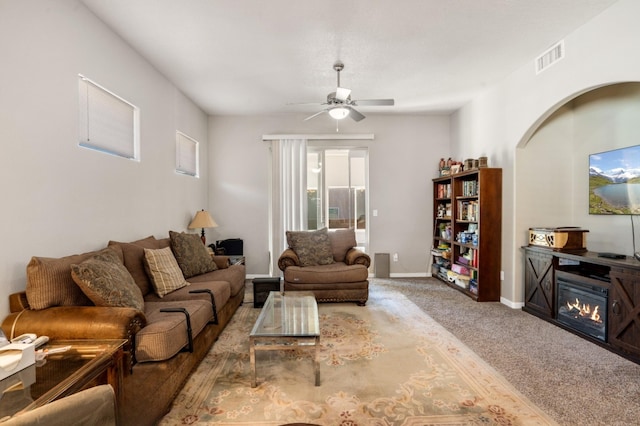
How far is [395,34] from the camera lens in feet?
10.1

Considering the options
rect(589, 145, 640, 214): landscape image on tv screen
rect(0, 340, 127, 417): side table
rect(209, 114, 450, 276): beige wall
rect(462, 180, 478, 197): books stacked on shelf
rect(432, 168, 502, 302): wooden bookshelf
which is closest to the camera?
rect(0, 340, 127, 417): side table

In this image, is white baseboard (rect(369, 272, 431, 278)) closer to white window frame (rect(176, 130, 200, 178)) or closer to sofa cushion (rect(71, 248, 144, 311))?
white window frame (rect(176, 130, 200, 178))

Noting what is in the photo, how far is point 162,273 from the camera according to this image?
305cm

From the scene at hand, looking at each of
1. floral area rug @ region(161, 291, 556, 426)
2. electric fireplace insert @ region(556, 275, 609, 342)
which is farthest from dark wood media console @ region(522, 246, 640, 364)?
floral area rug @ region(161, 291, 556, 426)

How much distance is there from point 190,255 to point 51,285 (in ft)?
5.59

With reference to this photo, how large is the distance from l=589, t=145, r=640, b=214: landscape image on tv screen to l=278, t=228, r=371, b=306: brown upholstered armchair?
8.86ft

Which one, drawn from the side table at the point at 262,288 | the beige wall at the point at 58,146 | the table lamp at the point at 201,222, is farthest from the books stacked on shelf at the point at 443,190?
the beige wall at the point at 58,146

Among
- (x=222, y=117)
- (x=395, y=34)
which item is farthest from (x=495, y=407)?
(x=222, y=117)

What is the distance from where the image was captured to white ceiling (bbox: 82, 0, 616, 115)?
2656 mm

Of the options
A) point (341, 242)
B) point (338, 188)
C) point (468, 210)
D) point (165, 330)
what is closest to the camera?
point (165, 330)

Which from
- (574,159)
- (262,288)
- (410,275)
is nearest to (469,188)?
(574,159)

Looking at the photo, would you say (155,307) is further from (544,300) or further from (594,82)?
(594,82)

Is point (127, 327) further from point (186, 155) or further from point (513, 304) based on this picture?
point (513, 304)

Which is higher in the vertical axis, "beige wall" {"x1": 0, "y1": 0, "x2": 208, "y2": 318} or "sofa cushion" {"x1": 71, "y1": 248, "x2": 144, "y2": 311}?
"beige wall" {"x1": 0, "y1": 0, "x2": 208, "y2": 318}
